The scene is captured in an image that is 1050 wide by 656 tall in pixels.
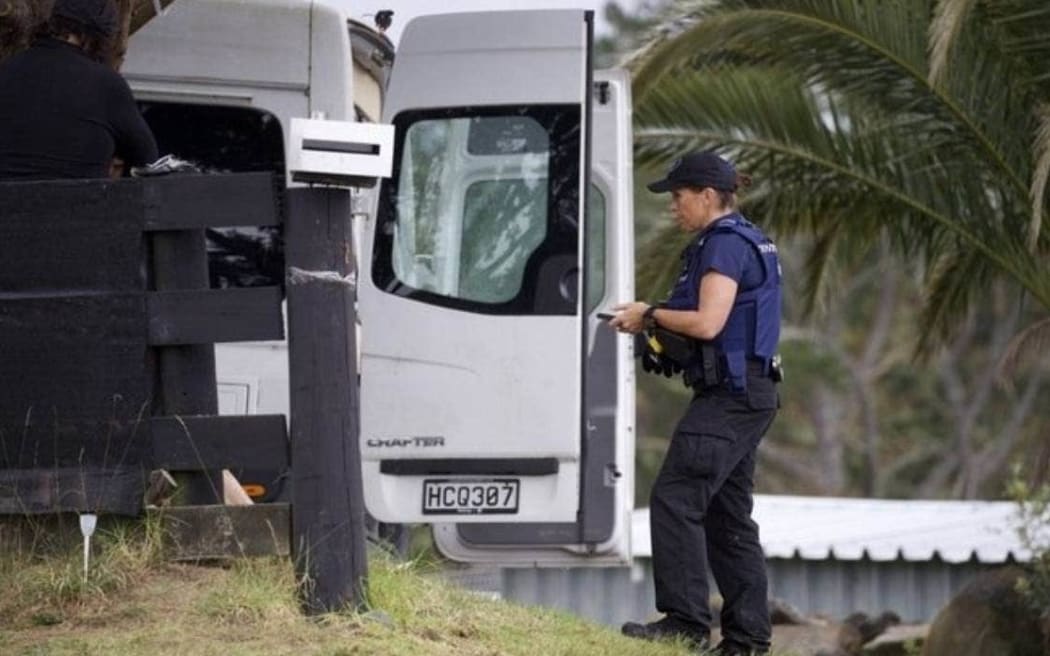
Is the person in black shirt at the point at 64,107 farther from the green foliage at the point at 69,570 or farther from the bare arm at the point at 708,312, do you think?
the bare arm at the point at 708,312

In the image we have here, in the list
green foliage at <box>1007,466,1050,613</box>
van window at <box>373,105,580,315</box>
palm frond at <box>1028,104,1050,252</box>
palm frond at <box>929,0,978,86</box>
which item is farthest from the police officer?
green foliage at <box>1007,466,1050,613</box>

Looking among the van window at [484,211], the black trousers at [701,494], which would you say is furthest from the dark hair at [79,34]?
the van window at [484,211]

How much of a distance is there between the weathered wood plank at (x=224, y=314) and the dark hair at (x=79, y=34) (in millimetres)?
931

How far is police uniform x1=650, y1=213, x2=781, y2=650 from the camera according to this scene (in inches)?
269

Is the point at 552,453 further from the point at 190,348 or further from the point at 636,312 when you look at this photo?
the point at 190,348

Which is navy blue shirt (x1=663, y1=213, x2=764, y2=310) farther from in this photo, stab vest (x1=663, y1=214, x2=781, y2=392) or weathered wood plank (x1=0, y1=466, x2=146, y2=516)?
weathered wood plank (x1=0, y1=466, x2=146, y2=516)

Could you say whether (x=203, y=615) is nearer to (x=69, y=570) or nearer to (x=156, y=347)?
(x=69, y=570)

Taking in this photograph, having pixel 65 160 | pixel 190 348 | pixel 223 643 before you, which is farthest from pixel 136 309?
pixel 223 643

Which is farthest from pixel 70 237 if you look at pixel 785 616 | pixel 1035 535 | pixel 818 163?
pixel 1035 535

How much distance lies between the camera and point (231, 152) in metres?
8.78

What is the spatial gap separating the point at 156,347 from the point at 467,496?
3001 mm

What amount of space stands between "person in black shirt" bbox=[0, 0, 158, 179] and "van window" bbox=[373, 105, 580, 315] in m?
2.78

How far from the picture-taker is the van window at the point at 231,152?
8.63 m

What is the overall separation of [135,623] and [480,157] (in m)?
3.87
